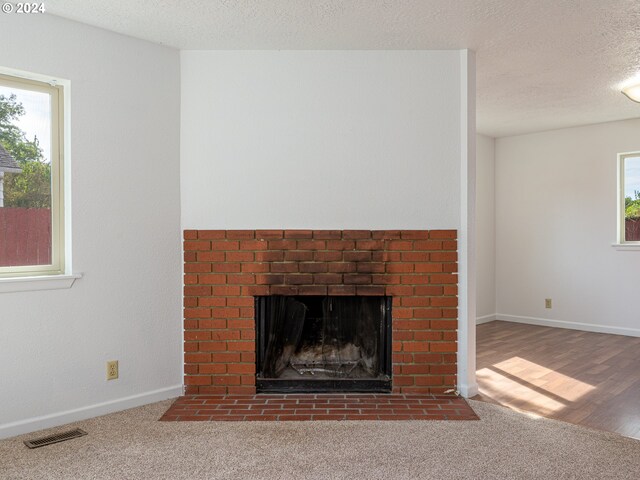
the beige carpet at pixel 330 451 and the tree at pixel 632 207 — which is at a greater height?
the tree at pixel 632 207

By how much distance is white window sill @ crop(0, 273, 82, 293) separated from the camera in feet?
8.86

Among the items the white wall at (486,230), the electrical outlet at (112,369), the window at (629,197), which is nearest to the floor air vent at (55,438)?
the electrical outlet at (112,369)

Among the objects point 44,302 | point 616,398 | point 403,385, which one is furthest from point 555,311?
point 44,302

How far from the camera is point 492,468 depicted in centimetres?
235

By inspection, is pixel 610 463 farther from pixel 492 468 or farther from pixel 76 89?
pixel 76 89

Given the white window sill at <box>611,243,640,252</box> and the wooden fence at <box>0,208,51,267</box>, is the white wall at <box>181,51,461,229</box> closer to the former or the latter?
the wooden fence at <box>0,208,51,267</box>

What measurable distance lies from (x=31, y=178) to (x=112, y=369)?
1.22 meters

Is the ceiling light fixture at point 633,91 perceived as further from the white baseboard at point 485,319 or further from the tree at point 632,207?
the white baseboard at point 485,319

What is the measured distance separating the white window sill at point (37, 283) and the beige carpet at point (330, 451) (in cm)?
79

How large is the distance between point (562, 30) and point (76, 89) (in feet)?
9.44

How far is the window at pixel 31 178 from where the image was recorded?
9.11 feet

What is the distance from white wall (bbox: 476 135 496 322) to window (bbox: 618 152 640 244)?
4.62 ft

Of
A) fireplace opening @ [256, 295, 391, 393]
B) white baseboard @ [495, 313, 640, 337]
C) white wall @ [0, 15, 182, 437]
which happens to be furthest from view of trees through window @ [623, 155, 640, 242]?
white wall @ [0, 15, 182, 437]

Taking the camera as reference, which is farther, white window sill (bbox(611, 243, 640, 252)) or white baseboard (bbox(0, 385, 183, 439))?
white window sill (bbox(611, 243, 640, 252))
